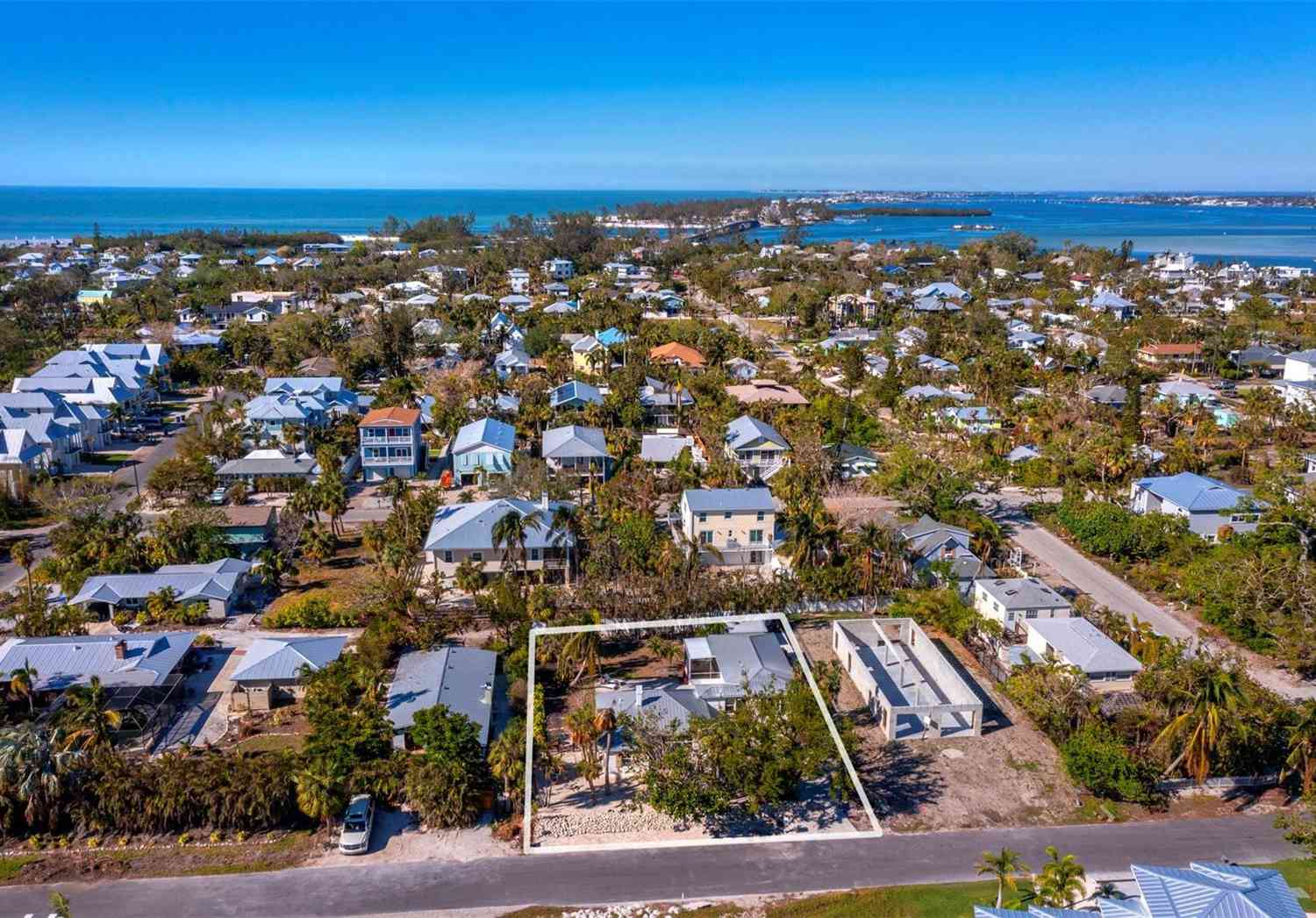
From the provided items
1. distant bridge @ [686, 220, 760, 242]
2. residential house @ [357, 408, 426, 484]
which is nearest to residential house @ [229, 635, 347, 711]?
residential house @ [357, 408, 426, 484]

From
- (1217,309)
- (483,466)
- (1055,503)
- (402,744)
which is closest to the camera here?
(402,744)

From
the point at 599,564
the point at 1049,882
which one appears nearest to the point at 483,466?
the point at 599,564

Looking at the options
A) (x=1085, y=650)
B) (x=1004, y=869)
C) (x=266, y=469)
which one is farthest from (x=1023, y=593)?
(x=266, y=469)

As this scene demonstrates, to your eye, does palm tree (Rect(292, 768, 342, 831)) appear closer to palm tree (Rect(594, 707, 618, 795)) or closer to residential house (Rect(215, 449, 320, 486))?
palm tree (Rect(594, 707, 618, 795))

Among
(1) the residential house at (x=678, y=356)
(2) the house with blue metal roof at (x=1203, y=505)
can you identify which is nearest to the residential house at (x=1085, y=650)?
(2) the house with blue metal roof at (x=1203, y=505)

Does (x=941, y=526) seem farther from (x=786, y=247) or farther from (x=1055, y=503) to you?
(x=786, y=247)

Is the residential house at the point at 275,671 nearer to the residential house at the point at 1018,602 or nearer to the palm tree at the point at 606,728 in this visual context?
the palm tree at the point at 606,728

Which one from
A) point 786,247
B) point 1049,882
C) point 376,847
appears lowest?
point 376,847
